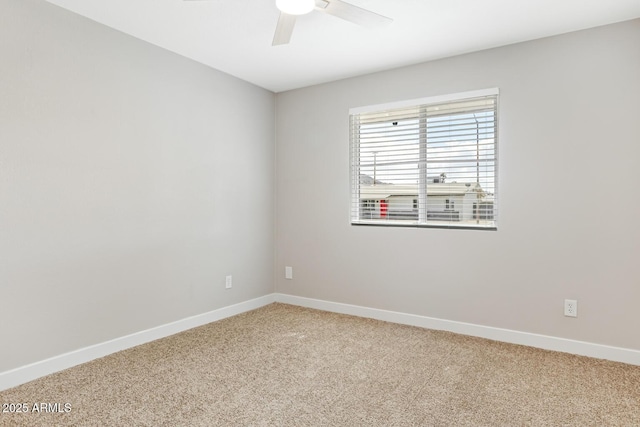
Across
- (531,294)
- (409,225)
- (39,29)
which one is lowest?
(531,294)

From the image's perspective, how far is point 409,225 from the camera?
3.41 meters

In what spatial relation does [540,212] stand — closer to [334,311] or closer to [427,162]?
[427,162]

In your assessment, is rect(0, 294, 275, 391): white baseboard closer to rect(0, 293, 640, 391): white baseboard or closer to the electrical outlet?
rect(0, 293, 640, 391): white baseboard

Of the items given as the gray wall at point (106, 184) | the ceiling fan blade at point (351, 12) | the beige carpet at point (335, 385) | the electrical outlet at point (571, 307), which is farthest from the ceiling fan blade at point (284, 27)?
the electrical outlet at point (571, 307)

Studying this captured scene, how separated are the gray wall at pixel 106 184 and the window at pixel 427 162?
48.2 inches

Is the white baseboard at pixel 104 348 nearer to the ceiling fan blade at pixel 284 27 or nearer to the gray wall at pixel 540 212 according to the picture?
the gray wall at pixel 540 212

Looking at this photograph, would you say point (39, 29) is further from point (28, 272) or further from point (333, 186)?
point (333, 186)

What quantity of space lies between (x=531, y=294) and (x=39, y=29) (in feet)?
12.2

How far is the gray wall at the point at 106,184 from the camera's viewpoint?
2240 mm

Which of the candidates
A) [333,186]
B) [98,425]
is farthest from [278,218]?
[98,425]

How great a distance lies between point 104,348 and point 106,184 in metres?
1.13

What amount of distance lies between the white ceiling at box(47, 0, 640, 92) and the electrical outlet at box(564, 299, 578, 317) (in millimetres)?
1902

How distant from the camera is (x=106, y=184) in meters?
2.66

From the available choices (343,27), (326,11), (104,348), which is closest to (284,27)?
(326,11)
